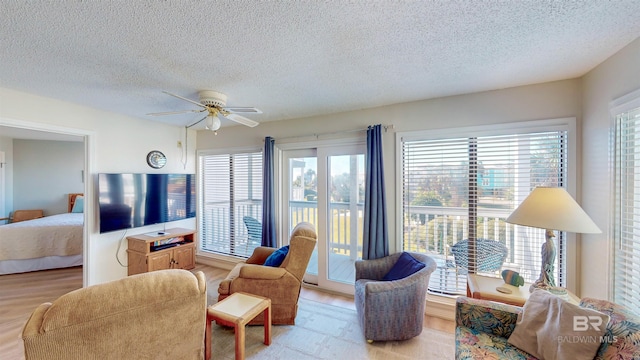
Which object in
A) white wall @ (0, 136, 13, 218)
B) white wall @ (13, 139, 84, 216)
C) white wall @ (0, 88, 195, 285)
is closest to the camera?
white wall @ (0, 88, 195, 285)

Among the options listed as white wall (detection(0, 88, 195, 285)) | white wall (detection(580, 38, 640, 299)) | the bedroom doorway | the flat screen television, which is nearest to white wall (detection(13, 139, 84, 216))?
the bedroom doorway

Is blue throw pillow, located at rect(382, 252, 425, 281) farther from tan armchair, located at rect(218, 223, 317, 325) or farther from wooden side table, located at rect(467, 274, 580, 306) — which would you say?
tan armchair, located at rect(218, 223, 317, 325)

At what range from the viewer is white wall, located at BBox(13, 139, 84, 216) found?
5.30 m

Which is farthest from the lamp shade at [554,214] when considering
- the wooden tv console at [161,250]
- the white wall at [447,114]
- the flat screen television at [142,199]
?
the flat screen television at [142,199]

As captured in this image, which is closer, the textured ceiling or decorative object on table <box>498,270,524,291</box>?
the textured ceiling

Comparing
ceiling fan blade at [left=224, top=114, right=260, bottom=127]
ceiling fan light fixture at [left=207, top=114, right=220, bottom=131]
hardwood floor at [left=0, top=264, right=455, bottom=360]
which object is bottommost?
hardwood floor at [left=0, top=264, right=455, bottom=360]

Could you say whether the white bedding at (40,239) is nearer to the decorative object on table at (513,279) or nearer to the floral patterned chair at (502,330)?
the floral patterned chair at (502,330)

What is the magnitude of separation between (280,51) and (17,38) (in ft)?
5.50

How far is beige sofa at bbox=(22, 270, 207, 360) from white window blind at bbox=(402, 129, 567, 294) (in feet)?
7.78

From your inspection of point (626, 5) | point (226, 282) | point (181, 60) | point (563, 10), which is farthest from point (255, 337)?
point (626, 5)

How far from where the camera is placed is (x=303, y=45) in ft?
5.44

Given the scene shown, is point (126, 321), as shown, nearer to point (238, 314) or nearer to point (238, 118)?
point (238, 314)

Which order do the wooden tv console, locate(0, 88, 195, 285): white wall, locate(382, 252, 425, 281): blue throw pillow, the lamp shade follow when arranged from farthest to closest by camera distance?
the wooden tv console, locate(0, 88, 195, 285): white wall, locate(382, 252, 425, 281): blue throw pillow, the lamp shade

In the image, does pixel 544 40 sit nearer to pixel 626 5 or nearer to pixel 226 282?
pixel 626 5
